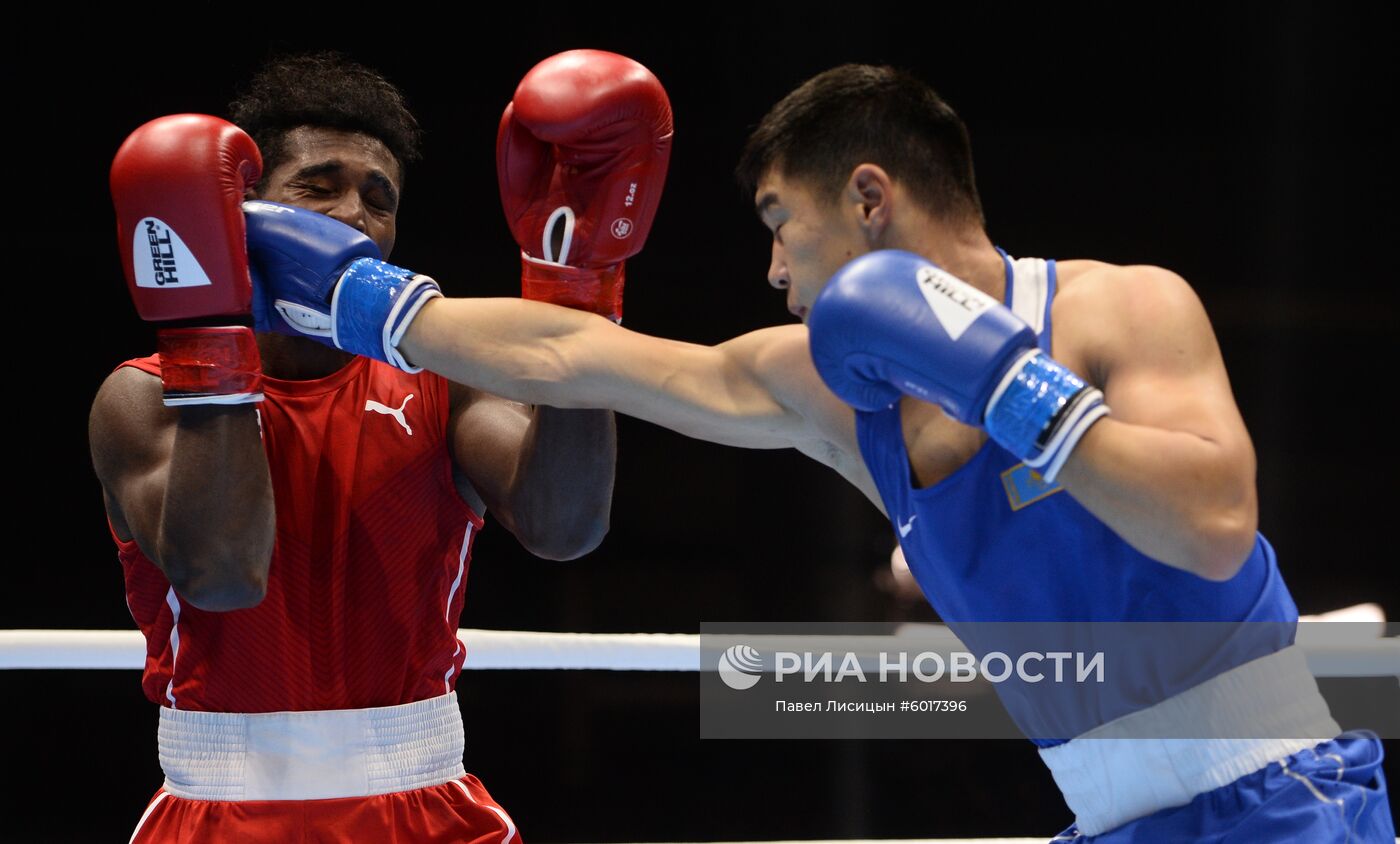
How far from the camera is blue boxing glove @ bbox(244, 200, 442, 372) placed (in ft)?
6.08

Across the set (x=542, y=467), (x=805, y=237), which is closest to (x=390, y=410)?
(x=542, y=467)

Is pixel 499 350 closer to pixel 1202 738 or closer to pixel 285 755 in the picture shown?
pixel 285 755

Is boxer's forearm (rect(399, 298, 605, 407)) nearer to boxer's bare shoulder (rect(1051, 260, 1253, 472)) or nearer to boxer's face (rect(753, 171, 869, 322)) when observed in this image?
boxer's face (rect(753, 171, 869, 322))

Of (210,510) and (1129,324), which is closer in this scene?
(1129,324)

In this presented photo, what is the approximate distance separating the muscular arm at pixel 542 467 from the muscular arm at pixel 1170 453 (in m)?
0.82

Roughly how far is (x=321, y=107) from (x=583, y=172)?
496 millimetres

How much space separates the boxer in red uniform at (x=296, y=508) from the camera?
1.89m

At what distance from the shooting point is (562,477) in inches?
81.4

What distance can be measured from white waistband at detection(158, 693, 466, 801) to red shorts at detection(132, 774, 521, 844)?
0.01 metres

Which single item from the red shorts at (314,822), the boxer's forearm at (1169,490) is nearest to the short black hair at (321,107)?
the red shorts at (314,822)

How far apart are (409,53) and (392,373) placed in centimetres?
336

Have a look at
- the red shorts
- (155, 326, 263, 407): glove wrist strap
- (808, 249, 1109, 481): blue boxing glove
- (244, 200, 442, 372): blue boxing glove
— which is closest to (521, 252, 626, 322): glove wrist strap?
(244, 200, 442, 372): blue boxing glove

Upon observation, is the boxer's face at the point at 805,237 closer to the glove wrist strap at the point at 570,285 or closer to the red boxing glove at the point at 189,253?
the glove wrist strap at the point at 570,285

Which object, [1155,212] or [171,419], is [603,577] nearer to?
[1155,212]
